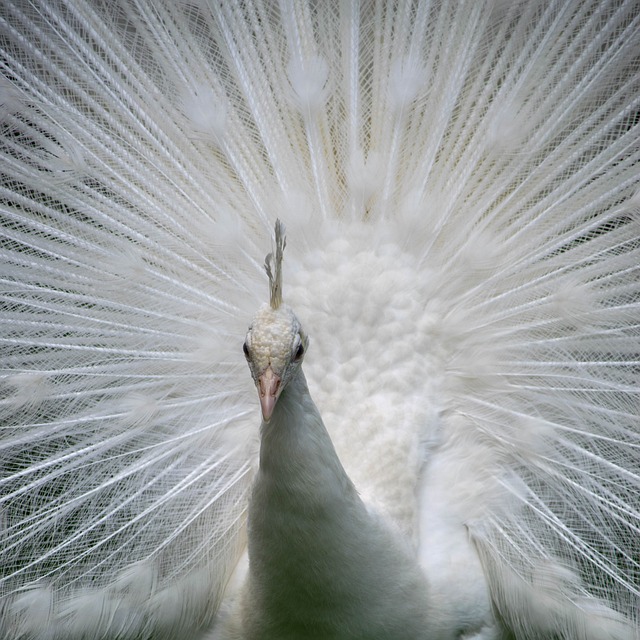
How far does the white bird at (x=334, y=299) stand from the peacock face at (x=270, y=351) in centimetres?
59

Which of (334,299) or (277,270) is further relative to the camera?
(334,299)

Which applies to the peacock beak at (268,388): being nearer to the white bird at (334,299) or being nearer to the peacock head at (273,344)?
the peacock head at (273,344)

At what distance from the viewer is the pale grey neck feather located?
1.51m

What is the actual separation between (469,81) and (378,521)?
120cm

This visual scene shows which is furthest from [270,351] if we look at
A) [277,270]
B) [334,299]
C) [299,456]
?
[334,299]

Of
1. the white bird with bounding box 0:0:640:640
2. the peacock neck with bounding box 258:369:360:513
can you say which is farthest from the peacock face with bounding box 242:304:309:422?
the white bird with bounding box 0:0:640:640

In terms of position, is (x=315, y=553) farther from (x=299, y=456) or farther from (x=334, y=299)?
(x=334, y=299)

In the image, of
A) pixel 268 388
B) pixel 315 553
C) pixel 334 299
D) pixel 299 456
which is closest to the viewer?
pixel 268 388

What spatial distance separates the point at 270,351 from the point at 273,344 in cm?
1

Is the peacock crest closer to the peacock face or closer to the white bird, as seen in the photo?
the peacock face

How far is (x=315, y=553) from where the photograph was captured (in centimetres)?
163

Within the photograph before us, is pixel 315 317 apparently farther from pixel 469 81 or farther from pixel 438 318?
pixel 469 81

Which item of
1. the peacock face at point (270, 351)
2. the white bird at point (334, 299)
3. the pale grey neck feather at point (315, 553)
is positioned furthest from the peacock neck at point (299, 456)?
the white bird at point (334, 299)

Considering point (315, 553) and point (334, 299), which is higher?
point (334, 299)
